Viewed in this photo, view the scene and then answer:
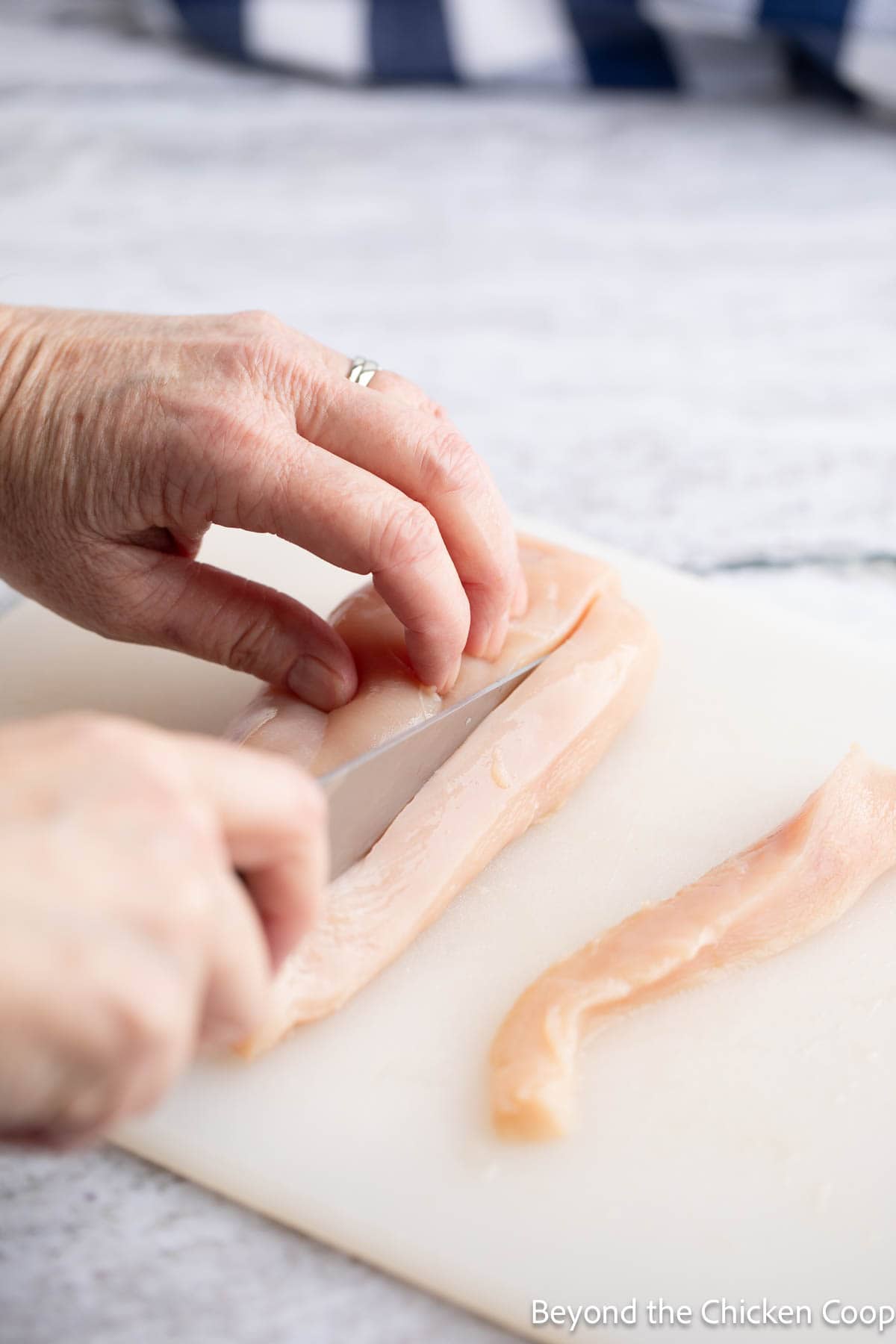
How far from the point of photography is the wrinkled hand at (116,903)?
1.11m

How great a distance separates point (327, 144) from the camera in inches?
177

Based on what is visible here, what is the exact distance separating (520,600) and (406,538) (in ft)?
1.23

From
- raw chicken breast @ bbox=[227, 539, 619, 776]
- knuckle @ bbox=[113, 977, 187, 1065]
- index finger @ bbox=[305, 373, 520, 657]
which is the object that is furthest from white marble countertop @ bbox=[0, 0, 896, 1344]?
knuckle @ bbox=[113, 977, 187, 1065]

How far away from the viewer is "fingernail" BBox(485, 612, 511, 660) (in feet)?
7.15

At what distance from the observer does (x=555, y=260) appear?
3984 millimetres

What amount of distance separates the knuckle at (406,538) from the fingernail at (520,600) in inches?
12.1

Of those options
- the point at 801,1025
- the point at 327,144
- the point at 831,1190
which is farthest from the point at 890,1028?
the point at 327,144

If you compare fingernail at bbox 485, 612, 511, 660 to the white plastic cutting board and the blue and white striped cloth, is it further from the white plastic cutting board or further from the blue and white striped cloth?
the blue and white striped cloth

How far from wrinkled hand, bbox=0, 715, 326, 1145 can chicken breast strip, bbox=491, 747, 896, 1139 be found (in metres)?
0.60

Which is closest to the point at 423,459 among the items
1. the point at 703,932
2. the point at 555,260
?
the point at 703,932

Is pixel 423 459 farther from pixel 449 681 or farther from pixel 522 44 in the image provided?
pixel 522 44

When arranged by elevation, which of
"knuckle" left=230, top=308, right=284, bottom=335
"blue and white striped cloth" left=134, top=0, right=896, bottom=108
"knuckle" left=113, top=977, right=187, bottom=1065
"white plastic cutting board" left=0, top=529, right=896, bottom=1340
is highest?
"blue and white striped cloth" left=134, top=0, right=896, bottom=108

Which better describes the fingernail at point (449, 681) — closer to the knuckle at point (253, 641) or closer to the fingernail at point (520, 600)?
the fingernail at point (520, 600)

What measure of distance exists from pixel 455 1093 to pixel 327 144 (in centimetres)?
369
